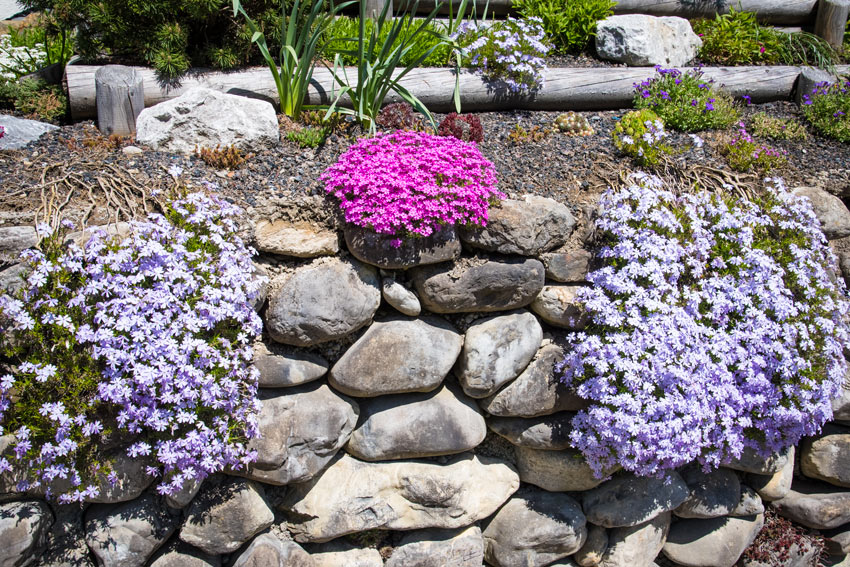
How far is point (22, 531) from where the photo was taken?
3.29 m

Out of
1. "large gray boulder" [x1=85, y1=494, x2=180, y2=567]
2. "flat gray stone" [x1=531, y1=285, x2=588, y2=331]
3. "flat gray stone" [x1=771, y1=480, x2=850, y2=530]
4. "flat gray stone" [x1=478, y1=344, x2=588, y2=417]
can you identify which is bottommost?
"flat gray stone" [x1=771, y1=480, x2=850, y2=530]

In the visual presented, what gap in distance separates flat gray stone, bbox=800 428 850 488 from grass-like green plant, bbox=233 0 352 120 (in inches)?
193

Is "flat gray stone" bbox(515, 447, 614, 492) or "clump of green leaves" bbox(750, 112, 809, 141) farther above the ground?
"clump of green leaves" bbox(750, 112, 809, 141)

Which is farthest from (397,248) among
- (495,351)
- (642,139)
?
(642,139)

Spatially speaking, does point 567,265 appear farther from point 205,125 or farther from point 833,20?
point 833,20

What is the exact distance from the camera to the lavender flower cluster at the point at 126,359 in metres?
3.14

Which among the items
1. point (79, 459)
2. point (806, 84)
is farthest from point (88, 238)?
point (806, 84)

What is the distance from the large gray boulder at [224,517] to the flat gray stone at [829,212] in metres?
4.72

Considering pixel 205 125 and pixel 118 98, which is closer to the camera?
pixel 205 125

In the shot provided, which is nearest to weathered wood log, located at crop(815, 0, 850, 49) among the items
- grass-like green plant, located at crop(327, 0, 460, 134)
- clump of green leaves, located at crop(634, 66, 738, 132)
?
clump of green leaves, located at crop(634, 66, 738, 132)

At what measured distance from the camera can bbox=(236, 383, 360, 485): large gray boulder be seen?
144 inches

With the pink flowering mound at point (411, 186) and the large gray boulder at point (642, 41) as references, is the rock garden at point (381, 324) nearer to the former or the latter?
the pink flowering mound at point (411, 186)

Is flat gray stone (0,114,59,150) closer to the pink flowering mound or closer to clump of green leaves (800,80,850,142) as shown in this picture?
the pink flowering mound

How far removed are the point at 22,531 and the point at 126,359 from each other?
1.12 m
